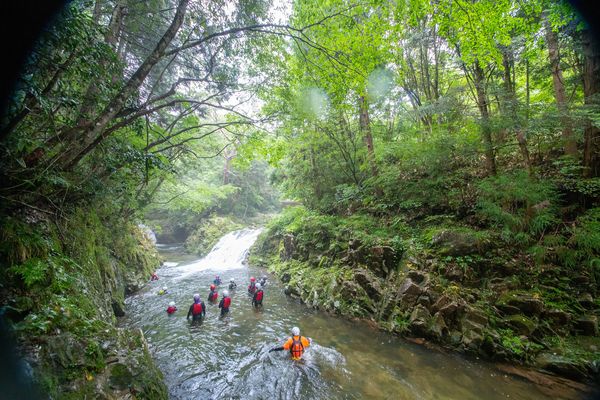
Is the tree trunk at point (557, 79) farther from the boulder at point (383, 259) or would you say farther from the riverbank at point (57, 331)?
the riverbank at point (57, 331)

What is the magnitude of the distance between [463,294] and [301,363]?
471cm

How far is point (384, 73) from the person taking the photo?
36.3ft

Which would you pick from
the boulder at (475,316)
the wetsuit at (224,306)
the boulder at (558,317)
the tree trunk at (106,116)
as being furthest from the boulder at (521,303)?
the tree trunk at (106,116)

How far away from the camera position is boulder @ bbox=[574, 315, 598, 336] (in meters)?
5.16

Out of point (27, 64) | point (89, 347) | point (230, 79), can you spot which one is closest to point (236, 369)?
point (89, 347)

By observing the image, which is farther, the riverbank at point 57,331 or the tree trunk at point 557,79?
the tree trunk at point 557,79

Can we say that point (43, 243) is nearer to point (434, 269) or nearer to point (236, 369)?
point (236, 369)

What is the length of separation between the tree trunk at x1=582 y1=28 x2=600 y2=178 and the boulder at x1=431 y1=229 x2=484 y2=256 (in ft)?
10.7

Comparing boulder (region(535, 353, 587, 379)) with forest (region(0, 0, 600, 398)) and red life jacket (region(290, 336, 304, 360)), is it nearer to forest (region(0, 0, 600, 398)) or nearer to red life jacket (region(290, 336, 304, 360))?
forest (region(0, 0, 600, 398))

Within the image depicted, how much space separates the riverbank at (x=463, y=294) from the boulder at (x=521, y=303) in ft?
0.06

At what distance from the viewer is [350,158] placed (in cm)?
1254

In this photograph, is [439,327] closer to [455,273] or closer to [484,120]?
[455,273]

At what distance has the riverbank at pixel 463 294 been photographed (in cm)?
536

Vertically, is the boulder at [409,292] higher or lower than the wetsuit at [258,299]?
higher
